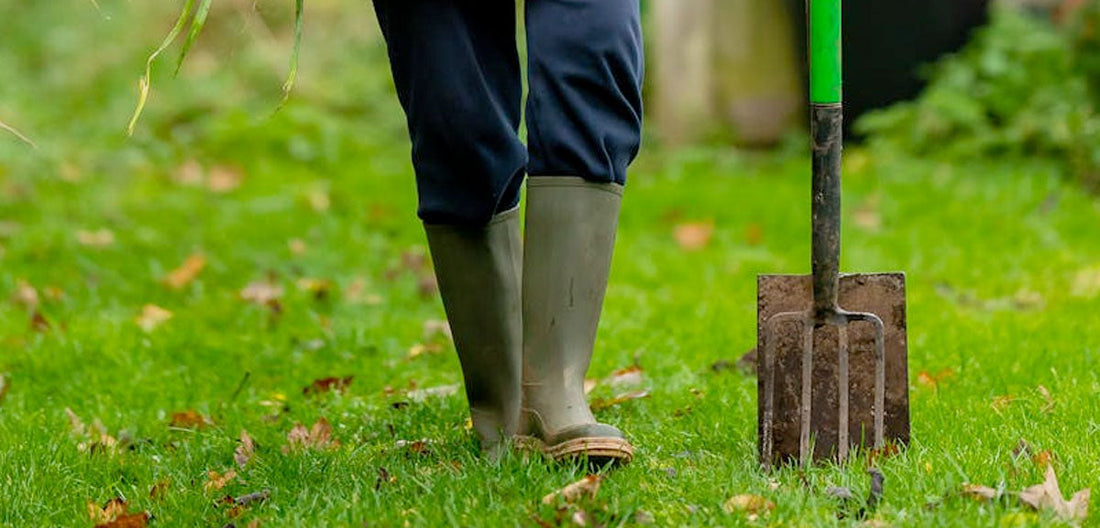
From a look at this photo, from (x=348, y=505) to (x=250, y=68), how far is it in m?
9.56

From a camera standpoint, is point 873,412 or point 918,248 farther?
point 918,248

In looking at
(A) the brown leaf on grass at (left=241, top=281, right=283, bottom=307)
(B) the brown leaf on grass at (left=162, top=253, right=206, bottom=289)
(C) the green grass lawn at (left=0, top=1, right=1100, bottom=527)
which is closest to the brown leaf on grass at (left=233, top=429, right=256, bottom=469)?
(C) the green grass lawn at (left=0, top=1, right=1100, bottom=527)

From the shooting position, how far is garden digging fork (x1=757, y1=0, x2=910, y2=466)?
280cm

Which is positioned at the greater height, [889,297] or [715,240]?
[889,297]

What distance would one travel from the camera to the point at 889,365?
2.86m

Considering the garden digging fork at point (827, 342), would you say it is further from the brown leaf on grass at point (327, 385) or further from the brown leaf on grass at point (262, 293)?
the brown leaf on grass at point (262, 293)

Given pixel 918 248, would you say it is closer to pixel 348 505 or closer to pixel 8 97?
pixel 348 505

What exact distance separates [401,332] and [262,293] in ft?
2.66

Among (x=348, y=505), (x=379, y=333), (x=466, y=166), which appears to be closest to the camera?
(x=348, y=505)

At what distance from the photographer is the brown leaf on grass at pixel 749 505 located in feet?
8.16

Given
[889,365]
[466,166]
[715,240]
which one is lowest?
[715,240]

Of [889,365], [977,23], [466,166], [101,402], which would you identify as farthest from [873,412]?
[977,23]

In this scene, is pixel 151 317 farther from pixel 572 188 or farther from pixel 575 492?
pixel 575 492

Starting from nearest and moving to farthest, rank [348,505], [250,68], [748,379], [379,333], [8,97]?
1. [348,505]
2. [748,379]
3. [379,333]
4. [8,97]
5. [250,68]
